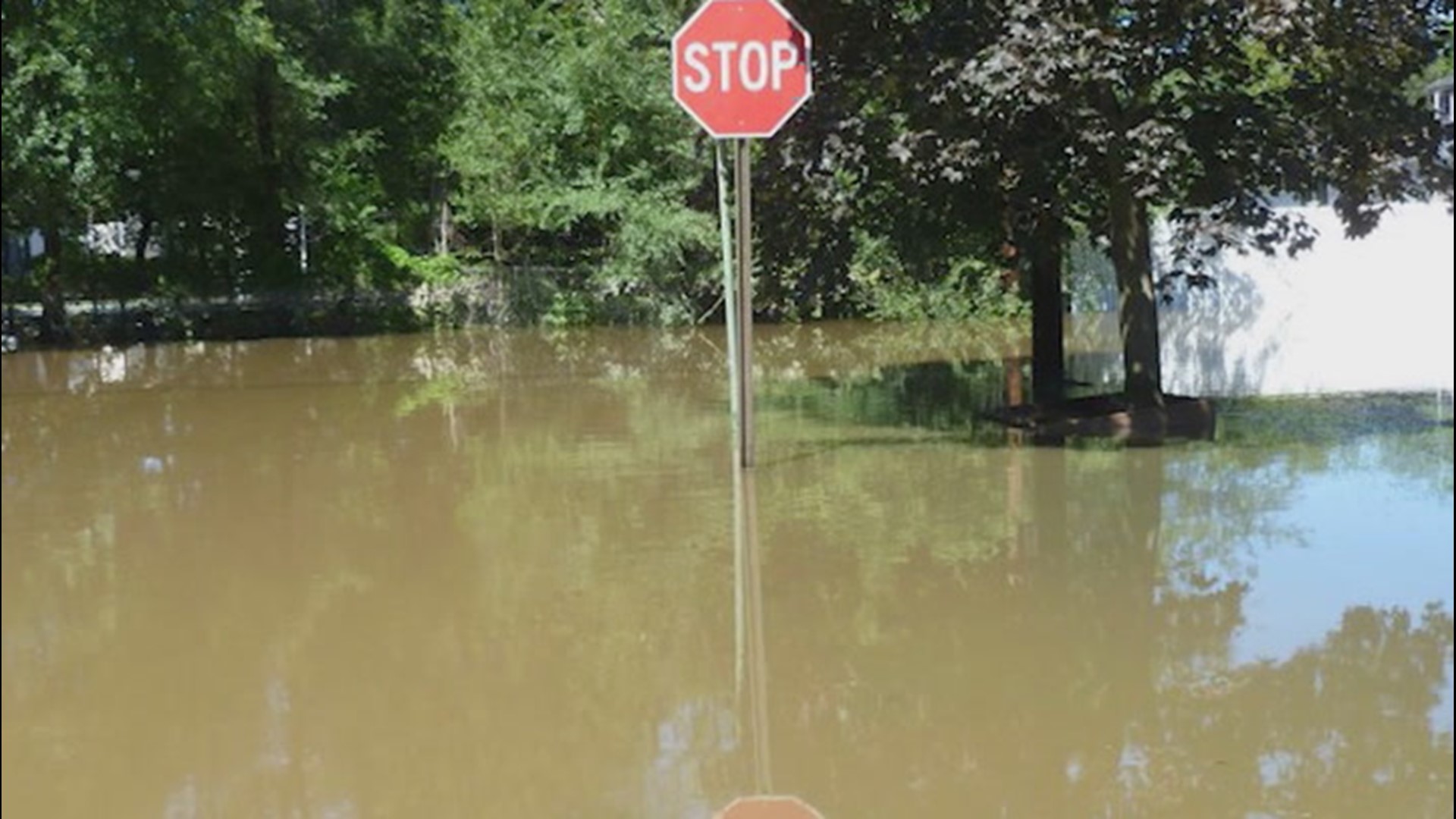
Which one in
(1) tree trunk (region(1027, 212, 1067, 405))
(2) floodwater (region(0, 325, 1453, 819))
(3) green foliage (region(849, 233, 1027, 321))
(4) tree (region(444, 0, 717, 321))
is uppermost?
(4) tree (region(444, 0, 717, 321))

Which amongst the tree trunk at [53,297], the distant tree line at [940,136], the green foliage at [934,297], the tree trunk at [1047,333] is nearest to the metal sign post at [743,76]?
the distant tree line at [940,136]

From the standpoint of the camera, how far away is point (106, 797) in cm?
351

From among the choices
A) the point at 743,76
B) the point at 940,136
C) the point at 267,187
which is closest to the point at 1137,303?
the point at 940,136

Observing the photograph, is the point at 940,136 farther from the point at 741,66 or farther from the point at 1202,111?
the point at 1202,111

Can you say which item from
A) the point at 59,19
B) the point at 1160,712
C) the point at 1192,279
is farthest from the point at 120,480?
the point at 1192,279

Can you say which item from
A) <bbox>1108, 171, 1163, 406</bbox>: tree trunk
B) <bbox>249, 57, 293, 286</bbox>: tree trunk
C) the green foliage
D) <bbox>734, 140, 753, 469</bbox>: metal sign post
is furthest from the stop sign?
the green foliage

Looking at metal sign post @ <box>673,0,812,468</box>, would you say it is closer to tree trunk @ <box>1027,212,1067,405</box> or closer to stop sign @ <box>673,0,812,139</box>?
stop sign @ <box>673,0,812,139</box>

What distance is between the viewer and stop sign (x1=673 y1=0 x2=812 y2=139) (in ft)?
23.4

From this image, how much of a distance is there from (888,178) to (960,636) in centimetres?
449

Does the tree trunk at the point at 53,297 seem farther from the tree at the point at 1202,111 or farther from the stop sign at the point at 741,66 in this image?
the tree at the point at 1202,111

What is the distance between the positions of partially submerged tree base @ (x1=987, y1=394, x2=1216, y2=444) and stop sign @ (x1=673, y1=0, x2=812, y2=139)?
9.80ft

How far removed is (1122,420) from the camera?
9.39 m

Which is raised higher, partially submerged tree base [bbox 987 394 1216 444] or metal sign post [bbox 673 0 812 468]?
metal sign post [bbox 673 0 812 468]

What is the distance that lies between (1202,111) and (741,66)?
3.12 meters
